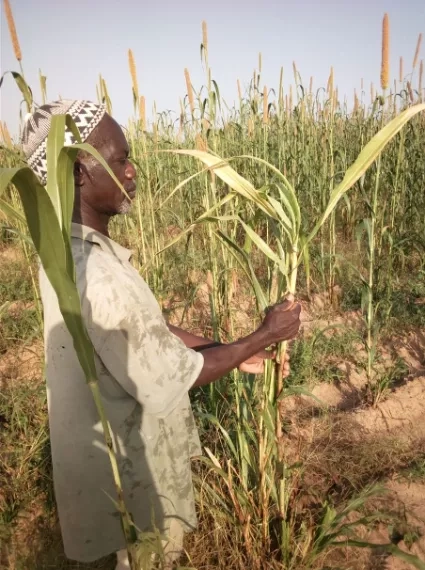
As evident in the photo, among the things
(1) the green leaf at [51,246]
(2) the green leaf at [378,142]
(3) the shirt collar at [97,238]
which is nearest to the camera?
(1) the green leaf at [51,246]

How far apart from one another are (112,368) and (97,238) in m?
0.35

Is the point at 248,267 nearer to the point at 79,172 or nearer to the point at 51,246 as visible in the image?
the point at 79,172

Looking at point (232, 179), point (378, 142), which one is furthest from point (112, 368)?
point (378, 142)

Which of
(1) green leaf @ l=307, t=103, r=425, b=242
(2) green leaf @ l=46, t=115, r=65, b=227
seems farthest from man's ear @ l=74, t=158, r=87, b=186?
(1) green leaf @ l=307, t=103, r=425, b=242

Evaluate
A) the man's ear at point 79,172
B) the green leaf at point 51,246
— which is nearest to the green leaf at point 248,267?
the man's ear at point 79,172

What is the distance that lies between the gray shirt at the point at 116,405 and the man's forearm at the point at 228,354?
0.18 feet

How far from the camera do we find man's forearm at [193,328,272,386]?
3.66 feet

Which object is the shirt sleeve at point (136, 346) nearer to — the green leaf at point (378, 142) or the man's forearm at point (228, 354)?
the man's forearm at point (228, 354)

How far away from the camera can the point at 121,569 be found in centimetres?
138

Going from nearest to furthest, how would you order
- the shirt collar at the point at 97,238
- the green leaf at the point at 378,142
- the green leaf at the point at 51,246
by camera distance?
1. the green leaf at the point at 51,246
2. the green leaf at the point at 378,142
3. the shirt collar at the point at 97,238

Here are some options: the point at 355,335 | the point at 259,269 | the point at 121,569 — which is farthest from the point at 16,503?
the point at 259,269

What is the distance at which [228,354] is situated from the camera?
1.14 metres

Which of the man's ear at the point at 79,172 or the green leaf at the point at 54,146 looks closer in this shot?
the green leaf at the point at 54,146

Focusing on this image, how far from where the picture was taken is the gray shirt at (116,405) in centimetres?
98
